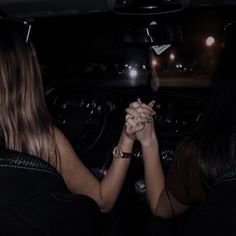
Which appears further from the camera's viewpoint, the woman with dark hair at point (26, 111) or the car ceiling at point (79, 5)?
the car ceiling at point (79, 5)

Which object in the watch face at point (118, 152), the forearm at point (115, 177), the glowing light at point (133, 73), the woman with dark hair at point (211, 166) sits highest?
the woman with dark hair at point (211, 166)

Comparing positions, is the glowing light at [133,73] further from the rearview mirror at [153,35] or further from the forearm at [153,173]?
the forearm at [153,173]

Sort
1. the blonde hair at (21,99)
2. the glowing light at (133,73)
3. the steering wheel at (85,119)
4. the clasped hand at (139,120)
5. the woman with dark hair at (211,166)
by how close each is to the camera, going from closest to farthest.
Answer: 1. the woman with dark hair at (211,166)
2. the blonde hair at (21,99)
3. the clasped hand at (139,120)
4. the steering wheel at (85,119)
5. the glowing light at (133,73)

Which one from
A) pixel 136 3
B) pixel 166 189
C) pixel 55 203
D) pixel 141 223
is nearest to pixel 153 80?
pixel 136 3

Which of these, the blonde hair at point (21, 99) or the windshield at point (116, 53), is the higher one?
the blonde hair at point (21, 99)

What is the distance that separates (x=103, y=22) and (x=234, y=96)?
109 inches

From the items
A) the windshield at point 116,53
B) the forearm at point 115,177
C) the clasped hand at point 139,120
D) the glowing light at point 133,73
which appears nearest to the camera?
the clasped hand at point 139,120

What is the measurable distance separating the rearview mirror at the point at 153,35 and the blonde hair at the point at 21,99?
134cm

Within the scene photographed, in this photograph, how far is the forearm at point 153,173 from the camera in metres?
2.13

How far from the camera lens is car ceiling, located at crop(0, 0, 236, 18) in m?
3.25

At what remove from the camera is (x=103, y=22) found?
429cm

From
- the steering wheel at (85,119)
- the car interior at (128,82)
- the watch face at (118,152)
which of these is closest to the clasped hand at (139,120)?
the watch face at (118,152)

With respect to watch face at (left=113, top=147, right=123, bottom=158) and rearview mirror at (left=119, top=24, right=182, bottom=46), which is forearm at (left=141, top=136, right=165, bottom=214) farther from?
rearview mirror at (left=119, top=24, right=182, bottom=46)

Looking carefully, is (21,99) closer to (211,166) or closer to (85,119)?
(211,166)
